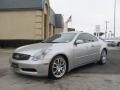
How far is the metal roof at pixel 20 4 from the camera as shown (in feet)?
64.3

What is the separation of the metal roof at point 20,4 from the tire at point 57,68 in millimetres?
13399

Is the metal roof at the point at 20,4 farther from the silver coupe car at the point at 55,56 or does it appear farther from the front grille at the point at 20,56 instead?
the front grille at the point at 20,56

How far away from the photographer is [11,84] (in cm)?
601

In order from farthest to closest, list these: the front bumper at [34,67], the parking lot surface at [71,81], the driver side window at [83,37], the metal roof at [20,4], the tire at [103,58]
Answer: the metal roof at [20,4] → the tire at [103,58] → the driver side window at [83,37] → the front bumper at [34,67] → the parking lot surface at [71,81]

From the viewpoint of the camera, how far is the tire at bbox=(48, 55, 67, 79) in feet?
20.6

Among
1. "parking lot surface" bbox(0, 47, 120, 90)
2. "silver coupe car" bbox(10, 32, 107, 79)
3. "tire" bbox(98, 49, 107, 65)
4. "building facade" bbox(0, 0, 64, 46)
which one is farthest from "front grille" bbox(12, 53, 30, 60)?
"building facade" bbox(0, 0, 64, 46)

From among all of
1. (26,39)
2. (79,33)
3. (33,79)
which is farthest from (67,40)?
(26,39)

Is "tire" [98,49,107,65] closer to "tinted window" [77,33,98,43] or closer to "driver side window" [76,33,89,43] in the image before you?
"tinted window" [77,33,98,43]

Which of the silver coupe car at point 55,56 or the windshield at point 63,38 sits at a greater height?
the windshield at point 63,38

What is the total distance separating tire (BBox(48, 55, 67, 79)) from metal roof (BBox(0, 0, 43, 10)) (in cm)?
1340

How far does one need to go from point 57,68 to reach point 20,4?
14.9 metres

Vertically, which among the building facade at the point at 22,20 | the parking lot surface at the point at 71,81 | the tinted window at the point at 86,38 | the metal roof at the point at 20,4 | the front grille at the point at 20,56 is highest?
the metal roof at the point at 20,4

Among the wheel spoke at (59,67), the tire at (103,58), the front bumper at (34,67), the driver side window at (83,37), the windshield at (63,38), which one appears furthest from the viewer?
the tire at (103,58)

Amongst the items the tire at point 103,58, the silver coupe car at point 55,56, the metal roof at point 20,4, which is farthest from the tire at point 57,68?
the metal roof at point 20,4
